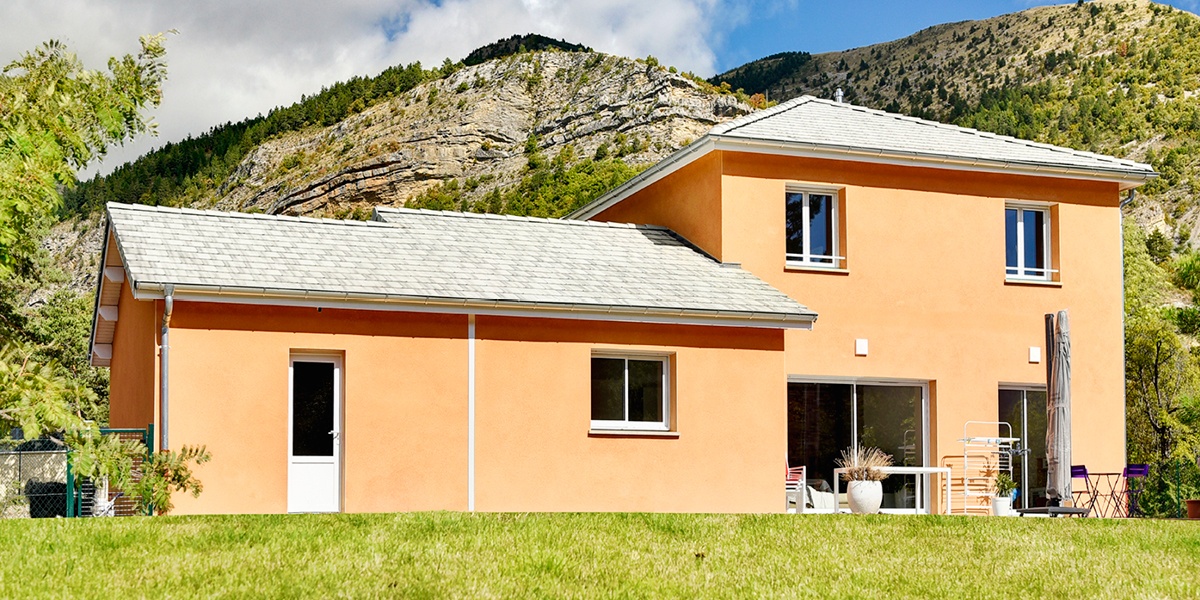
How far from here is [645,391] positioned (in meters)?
18.8

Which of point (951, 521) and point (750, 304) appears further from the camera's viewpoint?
point (750, 304)

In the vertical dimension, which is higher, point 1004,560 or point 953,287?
point 953,287

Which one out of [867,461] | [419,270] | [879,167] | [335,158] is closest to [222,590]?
[419,270]

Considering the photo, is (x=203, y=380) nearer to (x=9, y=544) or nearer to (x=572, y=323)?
(x=572, y=323)

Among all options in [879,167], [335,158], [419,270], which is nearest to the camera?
[419,270]

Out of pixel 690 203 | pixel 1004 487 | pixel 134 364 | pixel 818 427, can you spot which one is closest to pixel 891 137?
pixel 690 203

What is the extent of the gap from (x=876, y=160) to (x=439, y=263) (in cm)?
743

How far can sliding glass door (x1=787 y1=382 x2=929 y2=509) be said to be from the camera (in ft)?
67.3

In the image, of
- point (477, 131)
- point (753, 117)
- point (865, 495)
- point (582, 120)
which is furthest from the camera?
point (477, 131)

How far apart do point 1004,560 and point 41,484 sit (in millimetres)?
14165

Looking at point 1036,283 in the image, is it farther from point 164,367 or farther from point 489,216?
point 164,367

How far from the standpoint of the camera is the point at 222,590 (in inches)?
357

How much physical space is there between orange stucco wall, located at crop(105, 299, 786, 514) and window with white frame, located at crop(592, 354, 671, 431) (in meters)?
0.24

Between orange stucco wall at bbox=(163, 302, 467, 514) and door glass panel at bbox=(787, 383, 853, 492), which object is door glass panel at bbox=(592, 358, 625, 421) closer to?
orange stucco wall at bbox=(163, 302, 467, 514)
